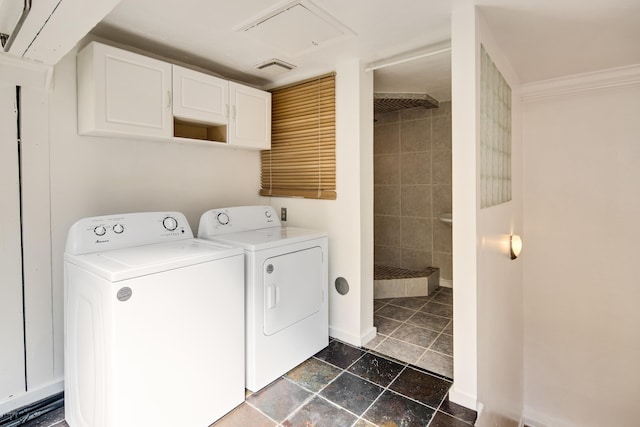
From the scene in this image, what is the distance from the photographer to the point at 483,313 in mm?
1895

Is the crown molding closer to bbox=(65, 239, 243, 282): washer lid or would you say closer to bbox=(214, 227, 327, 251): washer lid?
bbox=(214, 227, 327, 251): washer lid

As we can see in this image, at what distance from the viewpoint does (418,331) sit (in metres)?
2.65

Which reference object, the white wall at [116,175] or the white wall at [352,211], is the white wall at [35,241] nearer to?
the white wall at [116,175]

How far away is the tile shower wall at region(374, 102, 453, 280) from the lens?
12.5 ft

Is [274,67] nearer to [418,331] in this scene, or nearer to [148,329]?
[148,329]

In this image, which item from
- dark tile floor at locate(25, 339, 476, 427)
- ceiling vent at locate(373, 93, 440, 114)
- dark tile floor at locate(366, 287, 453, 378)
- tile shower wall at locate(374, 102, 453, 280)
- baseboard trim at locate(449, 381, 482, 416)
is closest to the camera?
dark tile floor at locate(25, 339, 476, 427)

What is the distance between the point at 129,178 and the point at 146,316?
3.86ft

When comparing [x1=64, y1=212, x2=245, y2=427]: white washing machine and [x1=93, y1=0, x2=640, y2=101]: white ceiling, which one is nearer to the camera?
[x1=64, y1=212, x2=245, y2=427]: white washing machine

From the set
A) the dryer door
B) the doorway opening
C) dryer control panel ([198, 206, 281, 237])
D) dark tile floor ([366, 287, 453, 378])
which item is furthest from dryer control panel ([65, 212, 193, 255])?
the doorway opening

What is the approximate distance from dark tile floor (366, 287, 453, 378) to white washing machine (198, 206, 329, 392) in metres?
0.53

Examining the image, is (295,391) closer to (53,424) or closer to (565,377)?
(53,424)

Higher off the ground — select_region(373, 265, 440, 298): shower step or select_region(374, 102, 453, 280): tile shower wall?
select_region(374, 102, 453, 280): tile shower wall

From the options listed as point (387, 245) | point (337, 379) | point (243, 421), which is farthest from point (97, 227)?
point (387, 245)

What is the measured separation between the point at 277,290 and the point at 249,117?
143 centimetres
